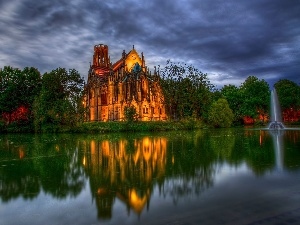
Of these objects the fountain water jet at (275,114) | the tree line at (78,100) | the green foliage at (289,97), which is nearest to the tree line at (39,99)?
the tree line at (78,100)

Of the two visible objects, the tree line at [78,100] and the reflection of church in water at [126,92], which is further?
the reflection of church in water at [126,92]

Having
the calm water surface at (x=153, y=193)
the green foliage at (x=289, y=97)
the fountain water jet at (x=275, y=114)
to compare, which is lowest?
the calm water surface at (x=153, y=193)

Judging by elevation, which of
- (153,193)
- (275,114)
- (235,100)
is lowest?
(153,193)

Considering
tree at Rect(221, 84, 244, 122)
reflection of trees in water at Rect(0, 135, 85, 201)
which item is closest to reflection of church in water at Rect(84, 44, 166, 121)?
tree at Rect(221, 84, 244, 122)

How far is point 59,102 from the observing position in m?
53.9

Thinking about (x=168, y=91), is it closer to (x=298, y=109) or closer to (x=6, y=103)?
(x=6, y=103)

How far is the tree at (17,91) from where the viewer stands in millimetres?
61094

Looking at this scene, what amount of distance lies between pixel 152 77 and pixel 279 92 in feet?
150

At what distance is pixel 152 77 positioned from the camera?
76.6 m

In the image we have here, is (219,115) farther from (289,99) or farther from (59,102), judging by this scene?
(59,102)

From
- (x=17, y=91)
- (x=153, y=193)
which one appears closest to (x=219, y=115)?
(x=17, y=91)

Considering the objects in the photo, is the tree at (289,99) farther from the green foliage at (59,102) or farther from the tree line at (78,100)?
the green foliage at (59,102)

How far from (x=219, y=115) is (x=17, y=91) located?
47.6 meters

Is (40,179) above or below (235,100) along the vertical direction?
below
